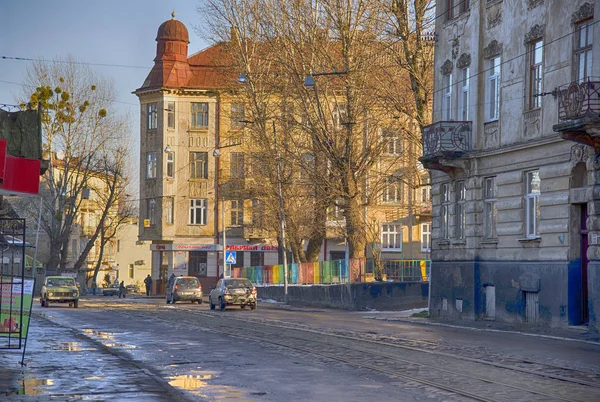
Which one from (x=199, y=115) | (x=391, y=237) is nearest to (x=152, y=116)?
(x=199, y=115)

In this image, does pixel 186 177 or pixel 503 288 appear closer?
pixel 503 288

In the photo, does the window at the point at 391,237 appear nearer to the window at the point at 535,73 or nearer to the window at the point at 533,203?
the window at the point at 533,203

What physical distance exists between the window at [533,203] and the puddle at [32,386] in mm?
17923

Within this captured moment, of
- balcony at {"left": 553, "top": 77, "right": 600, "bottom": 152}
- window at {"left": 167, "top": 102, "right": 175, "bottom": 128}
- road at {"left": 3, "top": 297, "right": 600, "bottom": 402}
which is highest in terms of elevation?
window at {"left": 167, "top": 102, "right": 175, "bottom": 128}

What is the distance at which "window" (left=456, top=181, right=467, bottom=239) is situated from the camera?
33.9 meters

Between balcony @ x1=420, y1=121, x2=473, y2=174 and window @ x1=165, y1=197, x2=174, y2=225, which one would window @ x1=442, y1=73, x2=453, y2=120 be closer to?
balcony @ x1=420, y1=121, x2=473, y2=174

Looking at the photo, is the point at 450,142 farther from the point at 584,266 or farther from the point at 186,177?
the point at 186,177

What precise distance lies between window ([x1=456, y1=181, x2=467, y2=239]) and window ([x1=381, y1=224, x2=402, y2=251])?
3845 centimetres

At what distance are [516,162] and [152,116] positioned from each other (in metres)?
49.5

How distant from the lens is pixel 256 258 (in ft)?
249

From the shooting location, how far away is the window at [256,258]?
75.7 metres

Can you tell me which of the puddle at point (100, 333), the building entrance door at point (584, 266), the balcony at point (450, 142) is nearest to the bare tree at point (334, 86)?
the balcony at point (450, 142)

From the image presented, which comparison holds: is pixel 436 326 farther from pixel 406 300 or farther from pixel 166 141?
pixel 166 141

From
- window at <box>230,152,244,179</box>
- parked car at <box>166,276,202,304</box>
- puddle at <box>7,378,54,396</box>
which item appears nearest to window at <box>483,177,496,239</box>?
puddle at <box>7,378,54,396</box>
